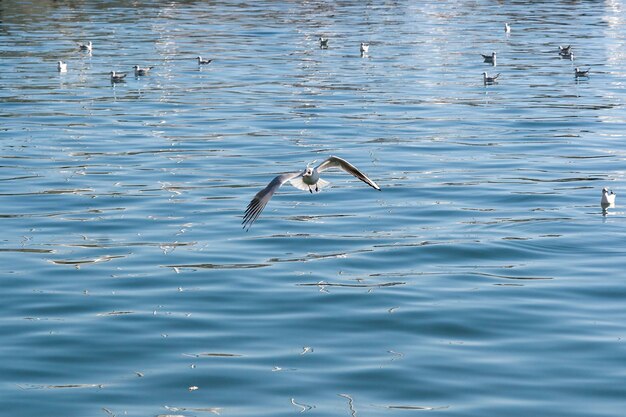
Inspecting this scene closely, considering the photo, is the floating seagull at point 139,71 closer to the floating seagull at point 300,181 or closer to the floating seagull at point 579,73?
the floating seagull at point 579,73

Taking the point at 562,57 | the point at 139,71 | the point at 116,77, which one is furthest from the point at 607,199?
the point at 562,57

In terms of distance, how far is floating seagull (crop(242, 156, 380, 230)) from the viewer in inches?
710

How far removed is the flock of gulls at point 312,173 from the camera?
18.1m

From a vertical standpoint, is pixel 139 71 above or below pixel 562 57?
above

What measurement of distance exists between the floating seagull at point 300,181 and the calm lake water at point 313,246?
160 cm


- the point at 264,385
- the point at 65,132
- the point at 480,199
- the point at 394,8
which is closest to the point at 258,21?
the point at 394,8

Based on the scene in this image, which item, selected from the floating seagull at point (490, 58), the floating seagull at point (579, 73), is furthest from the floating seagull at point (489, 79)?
the floating seagull at point (490, 58)

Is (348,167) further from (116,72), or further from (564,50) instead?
(564,50)

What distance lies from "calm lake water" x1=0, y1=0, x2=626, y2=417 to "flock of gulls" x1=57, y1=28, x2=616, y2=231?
637 millimetres

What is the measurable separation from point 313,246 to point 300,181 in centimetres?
365

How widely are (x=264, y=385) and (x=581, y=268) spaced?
7.79 metres

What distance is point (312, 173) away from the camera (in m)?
19.7

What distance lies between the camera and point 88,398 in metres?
15.5

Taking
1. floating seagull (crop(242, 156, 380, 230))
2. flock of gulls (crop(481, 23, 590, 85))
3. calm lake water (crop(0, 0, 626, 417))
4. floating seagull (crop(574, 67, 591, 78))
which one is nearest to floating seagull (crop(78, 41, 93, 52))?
calm lake water (crop(0, 0, 626, 417))
